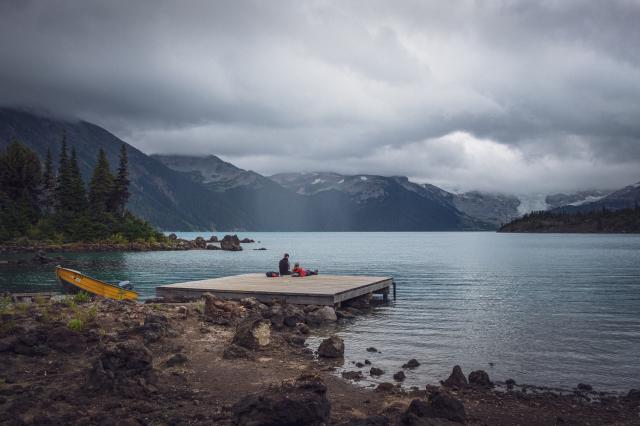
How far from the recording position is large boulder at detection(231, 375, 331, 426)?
966cm

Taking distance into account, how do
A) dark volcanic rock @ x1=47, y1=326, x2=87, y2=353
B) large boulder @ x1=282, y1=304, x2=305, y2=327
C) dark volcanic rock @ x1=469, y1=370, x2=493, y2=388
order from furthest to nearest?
large boulder @ x1=282, y1=304, x2=305, y2=327 < dark volcanic rock @ x1=47, y1=326, x2=87, y2=353 < dark volcanic rock @ x1=469, y1=370, x2=493, y2=388

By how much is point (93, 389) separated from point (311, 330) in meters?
14.0

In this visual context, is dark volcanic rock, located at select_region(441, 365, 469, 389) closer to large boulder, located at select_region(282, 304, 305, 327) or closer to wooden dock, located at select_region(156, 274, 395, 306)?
large boulder, located at select_region(282, 304, 305, 327)

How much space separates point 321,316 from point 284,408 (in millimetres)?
17251

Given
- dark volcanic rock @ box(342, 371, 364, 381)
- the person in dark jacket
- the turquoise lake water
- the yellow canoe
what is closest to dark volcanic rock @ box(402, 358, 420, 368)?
the turquoise lake water

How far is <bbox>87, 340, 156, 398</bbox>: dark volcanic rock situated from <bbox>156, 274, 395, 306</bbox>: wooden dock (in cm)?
1548

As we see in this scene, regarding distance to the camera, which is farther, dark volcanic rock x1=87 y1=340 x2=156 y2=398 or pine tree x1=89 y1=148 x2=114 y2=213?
pine tree x1=89 y1=148 x2=114 y2=213

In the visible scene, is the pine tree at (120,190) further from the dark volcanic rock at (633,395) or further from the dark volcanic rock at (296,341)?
the dark volcanic rock at (633,395)

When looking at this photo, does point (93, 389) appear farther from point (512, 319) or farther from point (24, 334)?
point (512, 319)

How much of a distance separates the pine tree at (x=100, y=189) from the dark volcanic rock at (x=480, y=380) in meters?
114

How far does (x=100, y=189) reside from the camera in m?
116

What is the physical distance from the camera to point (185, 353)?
17188 millimetres

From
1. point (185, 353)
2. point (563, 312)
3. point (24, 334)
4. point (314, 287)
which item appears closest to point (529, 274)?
point (563, 312)

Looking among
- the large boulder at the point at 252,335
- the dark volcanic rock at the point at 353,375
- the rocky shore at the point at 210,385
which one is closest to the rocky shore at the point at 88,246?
the rocky shore at the point at 210,385
